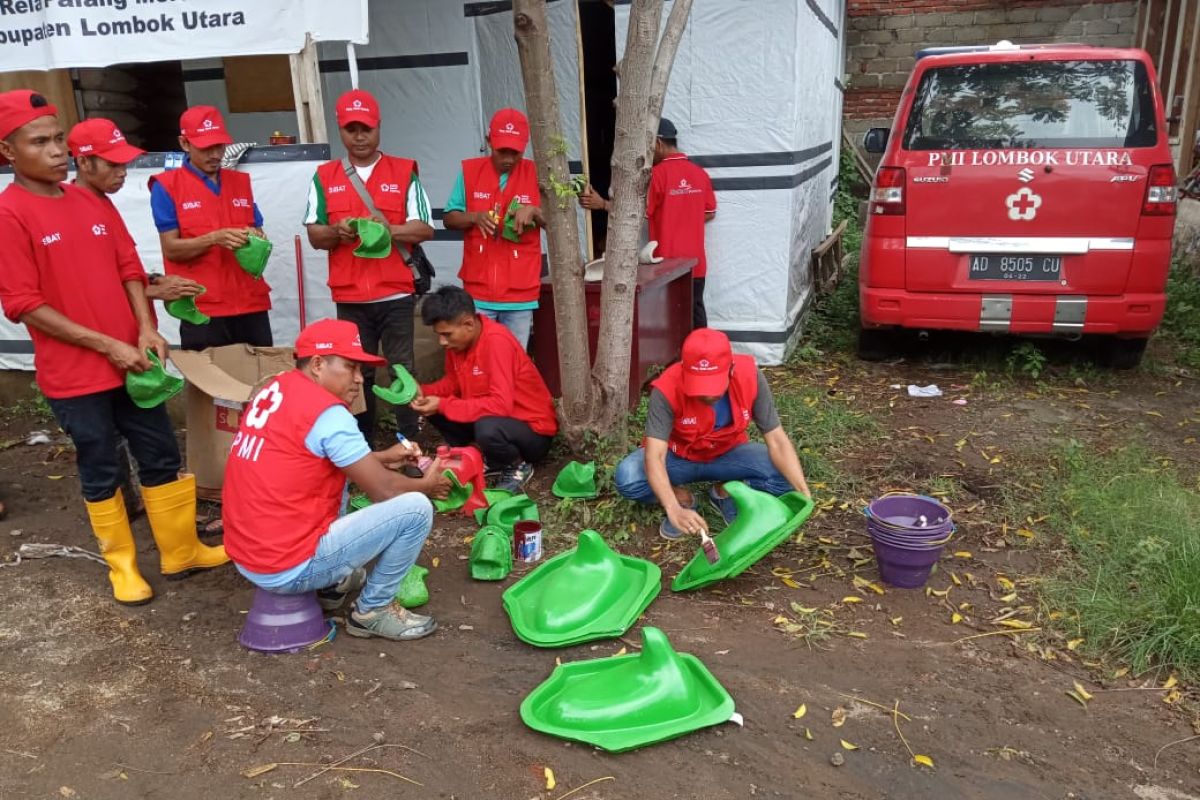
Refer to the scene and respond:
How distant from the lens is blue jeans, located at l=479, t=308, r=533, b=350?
5.01 m

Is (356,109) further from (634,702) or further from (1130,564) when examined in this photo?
(1130,564)

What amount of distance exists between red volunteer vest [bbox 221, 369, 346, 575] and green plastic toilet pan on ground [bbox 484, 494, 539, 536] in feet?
3.68

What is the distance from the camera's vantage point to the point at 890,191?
5762 millimetres

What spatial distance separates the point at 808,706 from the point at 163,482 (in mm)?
2686

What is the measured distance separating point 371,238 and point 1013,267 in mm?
3908

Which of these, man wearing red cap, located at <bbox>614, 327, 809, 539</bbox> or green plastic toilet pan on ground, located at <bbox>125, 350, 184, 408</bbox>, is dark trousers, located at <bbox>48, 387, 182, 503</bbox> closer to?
green plastic toilet pan on ground, located at <bbox>125, 350, 184, 408</bbox>

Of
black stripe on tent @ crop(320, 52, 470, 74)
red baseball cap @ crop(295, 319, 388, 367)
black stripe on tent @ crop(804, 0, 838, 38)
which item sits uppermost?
black stripe on tent @ crop(804, 0, 838, 38)

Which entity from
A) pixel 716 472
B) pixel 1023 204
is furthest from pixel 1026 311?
pixel 716 472

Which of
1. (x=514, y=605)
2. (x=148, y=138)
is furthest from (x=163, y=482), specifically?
(x=148, y=138)

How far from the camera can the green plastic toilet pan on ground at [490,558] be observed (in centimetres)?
369

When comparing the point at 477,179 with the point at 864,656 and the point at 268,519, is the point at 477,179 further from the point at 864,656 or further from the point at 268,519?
the point at 864,656

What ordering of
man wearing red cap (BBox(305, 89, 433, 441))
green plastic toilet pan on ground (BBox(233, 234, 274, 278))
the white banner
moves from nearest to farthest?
green plastic toilet pan on ground (BBox(233, 234, 274, 278)) → man wearing red cap (BBox(305, 89, 433, 441)) → the white banner

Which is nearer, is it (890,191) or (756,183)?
(890,191)

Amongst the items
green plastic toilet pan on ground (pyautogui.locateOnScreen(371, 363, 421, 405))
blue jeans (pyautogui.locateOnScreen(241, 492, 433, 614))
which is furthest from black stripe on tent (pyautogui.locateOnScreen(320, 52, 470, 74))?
blue jeans (pyautogui.locateOnScreen(241, 492, 433, 614))
